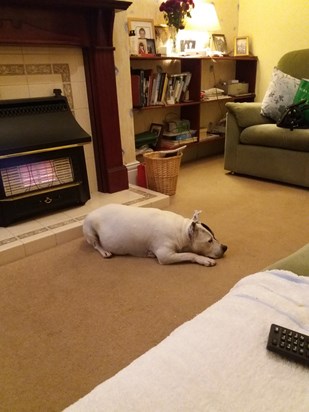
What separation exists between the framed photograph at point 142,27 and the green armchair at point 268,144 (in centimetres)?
100

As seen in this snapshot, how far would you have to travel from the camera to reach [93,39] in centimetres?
245

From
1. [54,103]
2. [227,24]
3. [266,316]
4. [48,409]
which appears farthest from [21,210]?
[227,24]

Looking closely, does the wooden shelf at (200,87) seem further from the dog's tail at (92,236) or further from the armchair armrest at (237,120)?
the dog's tail at (92,236)

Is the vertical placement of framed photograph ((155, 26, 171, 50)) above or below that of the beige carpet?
above

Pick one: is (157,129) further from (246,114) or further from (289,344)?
(289,344)

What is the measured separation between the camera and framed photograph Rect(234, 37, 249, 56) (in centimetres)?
402

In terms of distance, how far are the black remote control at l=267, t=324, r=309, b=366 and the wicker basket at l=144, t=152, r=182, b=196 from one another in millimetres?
2156

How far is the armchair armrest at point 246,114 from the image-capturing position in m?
3.19

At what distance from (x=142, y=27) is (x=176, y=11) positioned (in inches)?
13.8

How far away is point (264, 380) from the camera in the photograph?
0.54 m

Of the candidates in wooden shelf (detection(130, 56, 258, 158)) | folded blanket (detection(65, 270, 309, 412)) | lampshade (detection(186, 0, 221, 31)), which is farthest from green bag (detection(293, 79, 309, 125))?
folded blanket (detection(65, 270, 309, 412))

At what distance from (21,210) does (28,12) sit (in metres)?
1.23

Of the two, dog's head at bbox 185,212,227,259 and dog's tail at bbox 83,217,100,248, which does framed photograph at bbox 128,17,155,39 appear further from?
dog's head at bbox 185,212,227,259

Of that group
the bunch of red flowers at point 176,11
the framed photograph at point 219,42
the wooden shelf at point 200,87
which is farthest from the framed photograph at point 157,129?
the framed photograph at point 219,42
